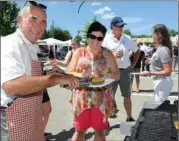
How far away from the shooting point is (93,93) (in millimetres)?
2236

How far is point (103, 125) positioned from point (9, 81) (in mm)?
1241

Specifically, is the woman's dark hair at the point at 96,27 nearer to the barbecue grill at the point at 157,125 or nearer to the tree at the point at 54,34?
the tree at the point at 54,34

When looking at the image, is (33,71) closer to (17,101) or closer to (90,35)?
(17,101)

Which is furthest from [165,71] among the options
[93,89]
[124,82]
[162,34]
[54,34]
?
[54,34]

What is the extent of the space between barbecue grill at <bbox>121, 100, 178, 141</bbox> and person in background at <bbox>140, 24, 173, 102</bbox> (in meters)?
0.53

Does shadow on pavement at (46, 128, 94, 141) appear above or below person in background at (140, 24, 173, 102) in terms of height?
below

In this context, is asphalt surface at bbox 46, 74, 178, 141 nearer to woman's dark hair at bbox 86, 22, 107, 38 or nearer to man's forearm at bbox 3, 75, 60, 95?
woman's dark hair at bbox 86, 22, 107, 38

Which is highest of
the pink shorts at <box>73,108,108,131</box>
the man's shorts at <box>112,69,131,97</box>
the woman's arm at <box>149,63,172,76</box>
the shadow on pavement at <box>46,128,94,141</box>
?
the woman's arm at <box>149,63,172,76</box>

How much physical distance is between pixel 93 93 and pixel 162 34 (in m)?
0.73

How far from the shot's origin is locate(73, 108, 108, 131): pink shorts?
2246mm

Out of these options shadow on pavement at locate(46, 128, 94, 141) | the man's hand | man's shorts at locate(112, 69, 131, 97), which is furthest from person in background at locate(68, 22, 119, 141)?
man's shorts at locate(112, 69, 131, 97)

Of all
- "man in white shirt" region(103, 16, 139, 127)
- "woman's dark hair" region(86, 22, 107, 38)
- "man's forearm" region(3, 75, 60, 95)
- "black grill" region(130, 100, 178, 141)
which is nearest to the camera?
"man's forearm" region(3, 75, 60, 95)

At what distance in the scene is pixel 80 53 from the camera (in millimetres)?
2305

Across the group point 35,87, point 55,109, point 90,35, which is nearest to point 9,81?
point 35,87
